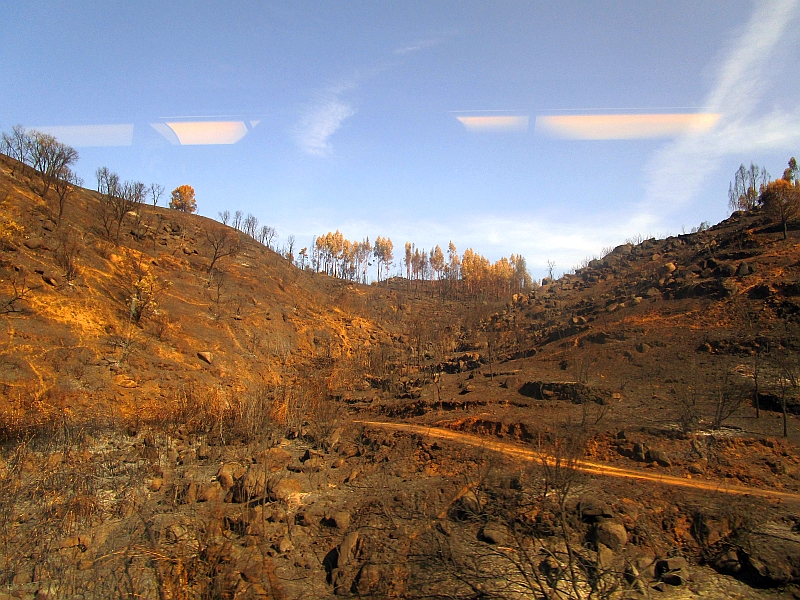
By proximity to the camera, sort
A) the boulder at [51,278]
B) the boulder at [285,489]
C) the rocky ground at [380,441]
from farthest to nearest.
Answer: the boulder at [51,278] → the boulder at [285,489] → the rocky ground at [380,441]

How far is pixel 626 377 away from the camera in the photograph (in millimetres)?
24625

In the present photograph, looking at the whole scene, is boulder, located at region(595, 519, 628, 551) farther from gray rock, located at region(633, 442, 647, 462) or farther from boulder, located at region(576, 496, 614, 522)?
gray rock, located at region(633, 442, 647, 462)

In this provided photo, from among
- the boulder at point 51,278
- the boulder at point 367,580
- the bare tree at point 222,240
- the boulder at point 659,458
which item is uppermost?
the bare tree at point 222,240

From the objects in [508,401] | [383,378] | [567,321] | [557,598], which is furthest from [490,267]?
[557,598]

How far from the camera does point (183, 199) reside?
75.0 m

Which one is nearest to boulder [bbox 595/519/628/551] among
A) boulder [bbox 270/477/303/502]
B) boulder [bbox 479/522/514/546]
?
boulder [bbox 479/522/514/546]

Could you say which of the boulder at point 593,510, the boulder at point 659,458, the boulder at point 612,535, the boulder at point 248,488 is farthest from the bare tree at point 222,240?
the boulder at point 612,535

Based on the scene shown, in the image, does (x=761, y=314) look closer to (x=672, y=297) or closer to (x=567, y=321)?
(x=672, y=297)

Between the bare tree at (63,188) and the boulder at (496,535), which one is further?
the bare tree at (63,188)

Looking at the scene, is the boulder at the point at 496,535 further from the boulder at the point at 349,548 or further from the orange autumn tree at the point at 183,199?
the orange autumn tree at the point at 183,199

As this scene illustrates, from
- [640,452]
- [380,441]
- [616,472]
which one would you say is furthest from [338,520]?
[640,452]

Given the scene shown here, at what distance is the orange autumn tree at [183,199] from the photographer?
7439cm

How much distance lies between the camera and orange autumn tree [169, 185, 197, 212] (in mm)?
74387

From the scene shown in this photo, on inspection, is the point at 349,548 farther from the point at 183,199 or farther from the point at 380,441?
the point at 183,199
